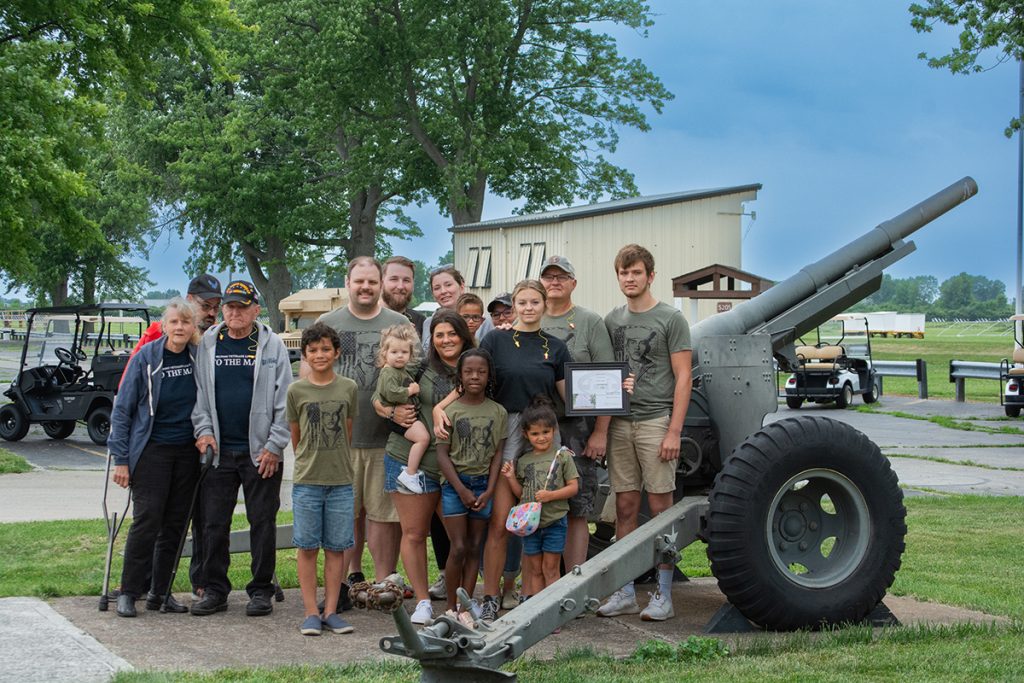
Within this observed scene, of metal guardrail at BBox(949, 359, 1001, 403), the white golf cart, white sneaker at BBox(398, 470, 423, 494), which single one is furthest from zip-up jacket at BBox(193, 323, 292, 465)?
metal guardrail at BBox(949, 359, 1001, 403)

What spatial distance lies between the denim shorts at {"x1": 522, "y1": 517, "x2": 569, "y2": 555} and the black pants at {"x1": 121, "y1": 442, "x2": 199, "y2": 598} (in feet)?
6.30

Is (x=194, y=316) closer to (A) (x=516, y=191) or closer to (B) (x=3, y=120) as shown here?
(B) (x=3, y=120)

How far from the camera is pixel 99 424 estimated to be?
17.5 meters

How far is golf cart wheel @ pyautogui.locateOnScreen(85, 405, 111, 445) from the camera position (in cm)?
1744

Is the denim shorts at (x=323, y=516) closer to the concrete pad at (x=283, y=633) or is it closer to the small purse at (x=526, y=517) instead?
the concrete pad at (x=283, y=633)

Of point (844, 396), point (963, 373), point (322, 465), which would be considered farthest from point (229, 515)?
point (963, 373)

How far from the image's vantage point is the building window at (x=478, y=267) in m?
33.1

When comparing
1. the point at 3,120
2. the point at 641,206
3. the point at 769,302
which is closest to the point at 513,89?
the point at 641,206

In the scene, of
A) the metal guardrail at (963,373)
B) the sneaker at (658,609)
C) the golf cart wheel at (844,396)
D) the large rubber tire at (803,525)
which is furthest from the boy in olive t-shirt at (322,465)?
the metal guardrail at (963,373)

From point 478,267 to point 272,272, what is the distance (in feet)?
47.2

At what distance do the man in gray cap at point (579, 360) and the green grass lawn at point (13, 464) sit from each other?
968cm

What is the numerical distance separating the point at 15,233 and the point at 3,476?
432 cm

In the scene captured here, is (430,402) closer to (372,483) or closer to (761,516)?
(372,483)

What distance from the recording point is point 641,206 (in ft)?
97.1
